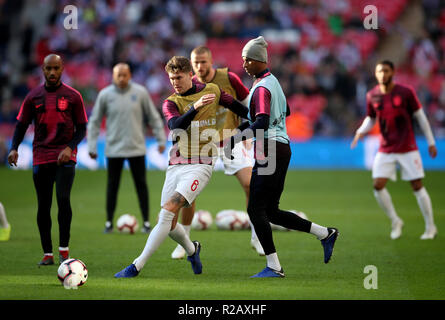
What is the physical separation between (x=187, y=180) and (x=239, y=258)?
1873mm

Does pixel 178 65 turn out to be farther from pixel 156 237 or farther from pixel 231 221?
pixel 231 221

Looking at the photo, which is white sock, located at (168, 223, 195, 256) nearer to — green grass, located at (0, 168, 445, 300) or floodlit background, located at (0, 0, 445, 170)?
green grass, located at (0, 168, 445, 300)

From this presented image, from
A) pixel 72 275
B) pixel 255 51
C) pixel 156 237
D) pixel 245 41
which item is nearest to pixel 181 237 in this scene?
pixel 156 237

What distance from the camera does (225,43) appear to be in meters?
28.6

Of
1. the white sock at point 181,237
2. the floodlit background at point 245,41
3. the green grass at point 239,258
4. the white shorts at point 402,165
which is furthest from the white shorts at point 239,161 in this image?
the floodlit background at point 245,41

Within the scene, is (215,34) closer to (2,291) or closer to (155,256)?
(155,256)

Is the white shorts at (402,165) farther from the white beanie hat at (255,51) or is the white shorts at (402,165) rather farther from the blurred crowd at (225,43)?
the blurred crowd at (225,43)

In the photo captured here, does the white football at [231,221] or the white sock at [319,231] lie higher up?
the white sock at [319,231]

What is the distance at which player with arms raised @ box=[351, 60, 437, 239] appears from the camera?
10.8 meters

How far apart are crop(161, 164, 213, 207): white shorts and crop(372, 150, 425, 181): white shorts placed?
13.1 feet

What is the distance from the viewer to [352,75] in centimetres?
2598

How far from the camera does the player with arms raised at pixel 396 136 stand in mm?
10781

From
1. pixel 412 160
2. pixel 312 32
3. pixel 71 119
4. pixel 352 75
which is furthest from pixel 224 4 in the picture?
pixel 71 119

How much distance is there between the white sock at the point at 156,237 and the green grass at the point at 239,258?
0.65 ft
